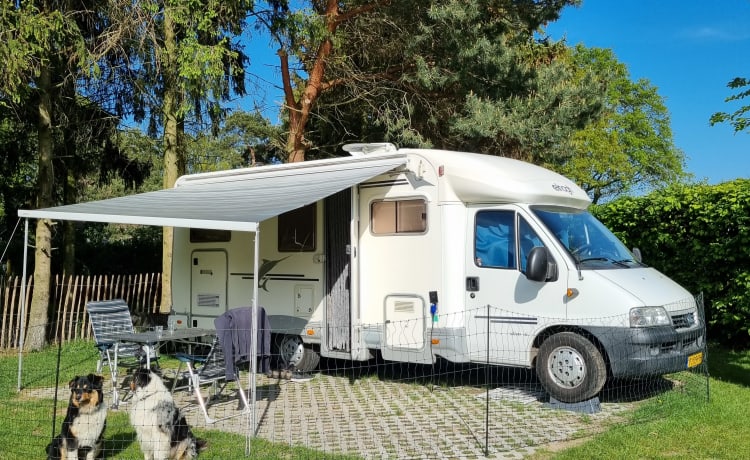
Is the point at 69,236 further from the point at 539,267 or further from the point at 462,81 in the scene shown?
the point at 539,267

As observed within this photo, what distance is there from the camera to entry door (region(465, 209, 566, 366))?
722cm

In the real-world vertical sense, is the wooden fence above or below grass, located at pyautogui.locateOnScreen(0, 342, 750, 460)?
above

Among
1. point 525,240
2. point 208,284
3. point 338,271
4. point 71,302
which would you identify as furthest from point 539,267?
point 71,302

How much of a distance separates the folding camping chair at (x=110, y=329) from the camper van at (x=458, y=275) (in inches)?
68.9

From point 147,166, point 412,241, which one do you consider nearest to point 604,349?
point 412,241

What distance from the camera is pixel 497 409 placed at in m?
7.08

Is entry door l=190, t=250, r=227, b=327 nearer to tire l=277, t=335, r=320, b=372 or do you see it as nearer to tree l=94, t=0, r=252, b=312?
tire l=277, t=335, r=320, b=372

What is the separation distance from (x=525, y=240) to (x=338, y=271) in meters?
2.39

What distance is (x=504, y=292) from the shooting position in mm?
7461

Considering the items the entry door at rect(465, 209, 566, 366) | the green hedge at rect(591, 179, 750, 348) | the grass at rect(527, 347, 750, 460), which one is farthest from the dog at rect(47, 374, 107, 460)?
the green hedge at rect(591, 179, 750, 348)

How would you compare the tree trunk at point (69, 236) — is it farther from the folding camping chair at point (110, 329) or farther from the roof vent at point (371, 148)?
the roof vent at point (371, 148)

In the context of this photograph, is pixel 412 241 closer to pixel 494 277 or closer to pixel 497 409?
pixel 494 277

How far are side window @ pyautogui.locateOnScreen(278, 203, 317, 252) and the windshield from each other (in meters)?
2.87

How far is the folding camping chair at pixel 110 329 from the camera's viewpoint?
26.1 feet
